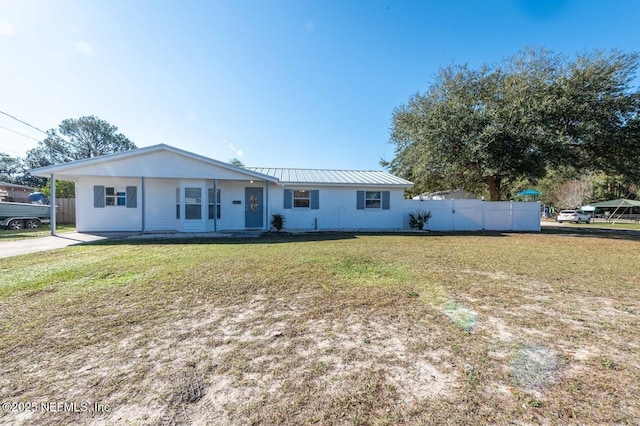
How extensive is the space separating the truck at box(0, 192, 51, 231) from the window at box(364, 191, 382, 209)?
1846 centimetres

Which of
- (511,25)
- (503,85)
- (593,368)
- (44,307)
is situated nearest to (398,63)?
(511,25)

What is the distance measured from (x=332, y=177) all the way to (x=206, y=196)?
21.4 feet

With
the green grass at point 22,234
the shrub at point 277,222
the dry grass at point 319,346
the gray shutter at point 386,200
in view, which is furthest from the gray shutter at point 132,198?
the gray shutter at point 386,200

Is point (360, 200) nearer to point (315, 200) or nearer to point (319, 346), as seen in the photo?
point (315, 200)

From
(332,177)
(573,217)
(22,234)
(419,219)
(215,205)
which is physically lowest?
(22,234)

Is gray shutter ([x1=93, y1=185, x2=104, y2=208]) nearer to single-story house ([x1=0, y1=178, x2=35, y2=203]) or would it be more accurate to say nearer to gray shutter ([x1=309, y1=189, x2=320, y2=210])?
gray shutter ([x1=309, y1=189, x2=320, y2=210])

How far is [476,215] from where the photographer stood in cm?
1518

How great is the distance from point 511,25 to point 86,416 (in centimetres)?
1919

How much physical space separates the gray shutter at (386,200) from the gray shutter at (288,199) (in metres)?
4.93

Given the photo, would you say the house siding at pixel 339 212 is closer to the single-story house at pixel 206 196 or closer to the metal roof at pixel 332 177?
the single-story house at pixel 206 196

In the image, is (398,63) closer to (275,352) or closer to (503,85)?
(503,85)

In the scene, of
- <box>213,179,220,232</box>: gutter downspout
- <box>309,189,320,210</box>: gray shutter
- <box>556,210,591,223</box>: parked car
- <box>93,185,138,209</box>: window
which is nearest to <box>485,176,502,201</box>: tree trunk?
<box>309,189,320,210</box>: gray shutter

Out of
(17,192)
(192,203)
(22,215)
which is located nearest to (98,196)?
(192,203)

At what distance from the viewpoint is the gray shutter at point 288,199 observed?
1384 cm
